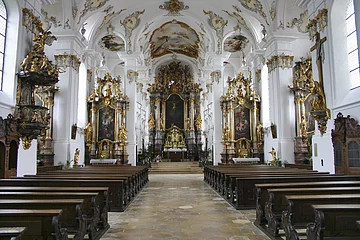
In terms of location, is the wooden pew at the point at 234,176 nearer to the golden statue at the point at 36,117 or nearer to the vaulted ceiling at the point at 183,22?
the golden statue at the point at 36,117

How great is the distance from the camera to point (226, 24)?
18.5m

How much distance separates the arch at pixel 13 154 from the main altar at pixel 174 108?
20.0 meters

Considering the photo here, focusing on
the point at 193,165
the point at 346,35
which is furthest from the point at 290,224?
the point at 193,165

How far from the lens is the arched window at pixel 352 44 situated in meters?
9.08

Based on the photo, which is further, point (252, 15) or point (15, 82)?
point (252, 15)

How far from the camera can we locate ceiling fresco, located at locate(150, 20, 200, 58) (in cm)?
2162

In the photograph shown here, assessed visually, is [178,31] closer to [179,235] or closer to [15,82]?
[15,82]

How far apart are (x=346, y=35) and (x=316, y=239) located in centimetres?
798

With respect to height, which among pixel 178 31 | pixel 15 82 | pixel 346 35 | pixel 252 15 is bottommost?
pixel 15 82

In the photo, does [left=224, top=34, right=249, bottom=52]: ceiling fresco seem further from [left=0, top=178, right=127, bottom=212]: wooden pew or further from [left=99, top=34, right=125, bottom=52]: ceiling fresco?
[left=0, top=178, right=127, bottom=212]: wooden pew

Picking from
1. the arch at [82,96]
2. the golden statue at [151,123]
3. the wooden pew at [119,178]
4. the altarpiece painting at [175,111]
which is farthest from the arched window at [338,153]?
the altarpiece painting at [175,111]

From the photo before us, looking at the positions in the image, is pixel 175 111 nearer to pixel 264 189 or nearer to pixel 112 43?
pixel 112 43

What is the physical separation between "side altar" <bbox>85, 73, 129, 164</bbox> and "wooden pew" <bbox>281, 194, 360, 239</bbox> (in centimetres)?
1529

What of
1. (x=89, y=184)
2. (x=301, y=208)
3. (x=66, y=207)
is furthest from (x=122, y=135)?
(x=301, y=208)
